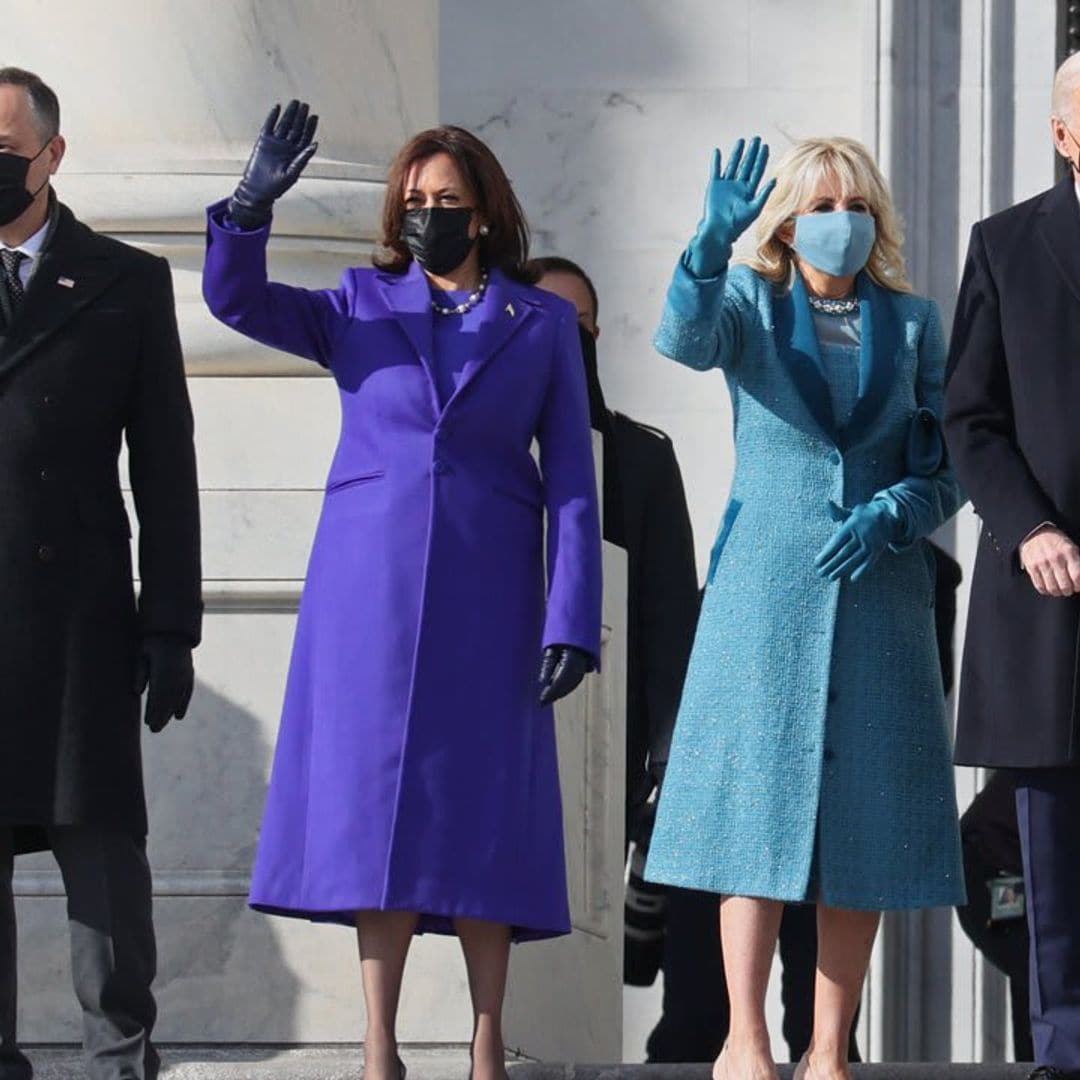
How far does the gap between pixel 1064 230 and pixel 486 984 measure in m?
1.60

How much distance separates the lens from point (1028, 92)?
868 centimetres

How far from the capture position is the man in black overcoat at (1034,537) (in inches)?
211

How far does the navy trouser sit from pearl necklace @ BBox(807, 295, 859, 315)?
1.00m

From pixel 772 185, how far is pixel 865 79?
9.67 feet

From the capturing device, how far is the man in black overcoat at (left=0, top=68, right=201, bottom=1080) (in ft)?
17.9

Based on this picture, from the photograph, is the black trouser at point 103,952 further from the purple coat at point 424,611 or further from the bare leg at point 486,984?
the bare leg at point 486,984

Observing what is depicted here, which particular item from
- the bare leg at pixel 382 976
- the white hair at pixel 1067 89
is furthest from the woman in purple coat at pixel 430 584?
the white hair at pixel 1067 89

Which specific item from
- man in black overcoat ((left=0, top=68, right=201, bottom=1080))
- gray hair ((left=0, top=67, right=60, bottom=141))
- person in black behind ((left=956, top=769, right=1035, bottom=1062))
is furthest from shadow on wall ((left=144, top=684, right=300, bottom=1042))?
person in black behind ((left=956, top=769, right=1035, bottom=1062))

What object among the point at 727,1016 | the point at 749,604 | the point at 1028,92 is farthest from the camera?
the point at 1028,92

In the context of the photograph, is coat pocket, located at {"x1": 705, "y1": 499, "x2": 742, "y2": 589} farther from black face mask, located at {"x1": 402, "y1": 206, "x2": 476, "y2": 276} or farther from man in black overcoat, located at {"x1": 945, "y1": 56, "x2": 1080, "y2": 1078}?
black face mask, located at {"x1": 402, "y1": 206, "x2": 476, "y2": 276}

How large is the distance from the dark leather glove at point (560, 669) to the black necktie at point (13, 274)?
3.54 ft

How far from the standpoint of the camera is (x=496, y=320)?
19.1 feet

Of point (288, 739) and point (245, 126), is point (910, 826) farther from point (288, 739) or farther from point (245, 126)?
point (245, 126)

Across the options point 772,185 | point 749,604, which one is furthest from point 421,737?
point 772,185
